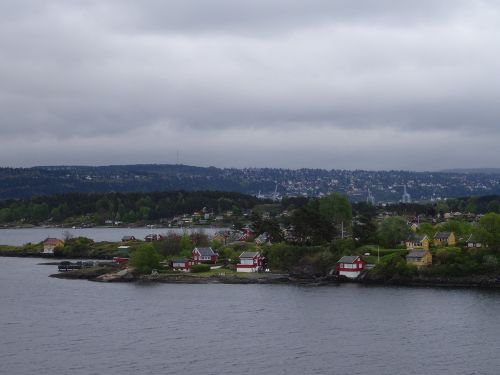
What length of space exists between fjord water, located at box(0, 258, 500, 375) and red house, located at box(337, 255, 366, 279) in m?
3.90

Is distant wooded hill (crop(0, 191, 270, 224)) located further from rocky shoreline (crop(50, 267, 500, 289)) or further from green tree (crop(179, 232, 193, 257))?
rocky shoreline (crop(50, 267, 500, 289))

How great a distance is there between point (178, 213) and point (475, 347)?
464 ft

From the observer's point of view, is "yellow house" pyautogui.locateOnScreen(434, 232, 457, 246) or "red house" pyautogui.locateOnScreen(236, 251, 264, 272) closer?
"red house" pyautogui.locateOnScreen(236, 251, 264, 272)

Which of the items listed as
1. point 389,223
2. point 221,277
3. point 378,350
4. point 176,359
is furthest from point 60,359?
point 389,223

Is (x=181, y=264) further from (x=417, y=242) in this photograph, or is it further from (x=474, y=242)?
(x=474, y=242)

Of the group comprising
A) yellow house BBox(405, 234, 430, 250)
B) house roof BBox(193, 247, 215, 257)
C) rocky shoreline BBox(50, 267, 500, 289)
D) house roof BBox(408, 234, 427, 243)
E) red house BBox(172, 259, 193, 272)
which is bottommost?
rocky shoreline BBox(50, 267, 500, 289)

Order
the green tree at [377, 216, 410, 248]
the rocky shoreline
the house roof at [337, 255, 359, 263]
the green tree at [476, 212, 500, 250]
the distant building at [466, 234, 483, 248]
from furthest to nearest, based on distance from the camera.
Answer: the green tree at [377, 216, 410, 248], the distant building at [466, 234, 483, 248], the house roof at [337, 255, 359, 263], the green tree at [476, 212, 500, 250], the rocky shoreline

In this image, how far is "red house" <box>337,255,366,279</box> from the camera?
60438 mm

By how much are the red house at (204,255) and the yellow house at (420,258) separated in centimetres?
1889

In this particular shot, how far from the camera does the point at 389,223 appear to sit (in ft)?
220

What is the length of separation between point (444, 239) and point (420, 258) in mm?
9465

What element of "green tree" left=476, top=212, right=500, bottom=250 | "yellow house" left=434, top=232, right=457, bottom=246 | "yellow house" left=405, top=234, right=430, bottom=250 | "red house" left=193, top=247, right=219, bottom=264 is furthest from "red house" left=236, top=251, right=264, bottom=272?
"green tree" left=476, top=212, right=500, bottom=250

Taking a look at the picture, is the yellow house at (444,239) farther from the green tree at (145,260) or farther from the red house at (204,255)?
the green tree at (145,260)

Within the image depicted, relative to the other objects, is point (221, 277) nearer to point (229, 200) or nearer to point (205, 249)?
point (205, 249)
